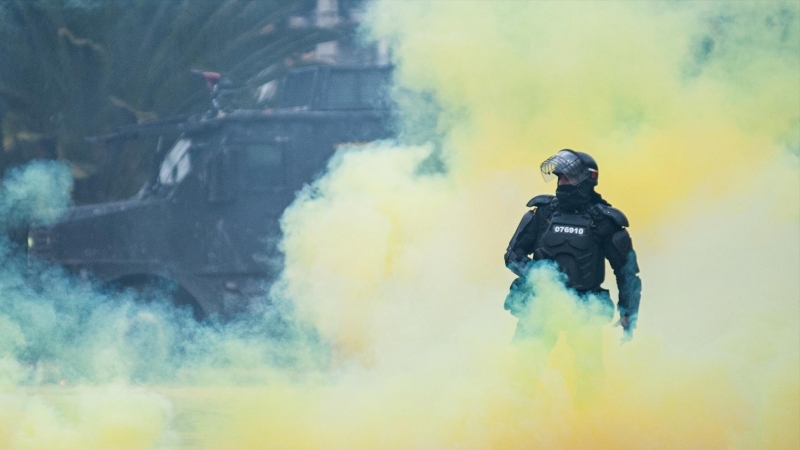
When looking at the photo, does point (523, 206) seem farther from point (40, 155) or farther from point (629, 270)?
point (40, 155)

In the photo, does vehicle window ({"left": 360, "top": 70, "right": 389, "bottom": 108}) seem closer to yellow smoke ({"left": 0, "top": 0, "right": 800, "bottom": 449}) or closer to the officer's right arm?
yellow smoke ({"left": 0, "top": 0, "right": 800, "bottom": 449})

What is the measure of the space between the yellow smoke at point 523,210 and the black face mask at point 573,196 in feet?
2.63

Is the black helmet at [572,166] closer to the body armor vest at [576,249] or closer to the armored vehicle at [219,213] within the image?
the body armor vest at [576,249]

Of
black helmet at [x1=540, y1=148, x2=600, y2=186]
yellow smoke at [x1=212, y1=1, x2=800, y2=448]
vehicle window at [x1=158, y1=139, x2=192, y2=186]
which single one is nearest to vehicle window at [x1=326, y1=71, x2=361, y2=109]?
yellow smoke at [x1=212, y1=1, x2=800, y2=448]

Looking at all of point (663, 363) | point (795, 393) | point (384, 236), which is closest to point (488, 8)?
point (384, 236)

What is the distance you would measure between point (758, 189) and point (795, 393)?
234cm

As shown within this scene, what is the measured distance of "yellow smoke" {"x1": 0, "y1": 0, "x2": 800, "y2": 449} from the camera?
8375 mm

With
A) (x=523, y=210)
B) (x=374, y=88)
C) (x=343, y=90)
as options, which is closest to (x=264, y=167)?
(x=343, y=90)

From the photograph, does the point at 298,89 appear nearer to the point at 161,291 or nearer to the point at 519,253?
the point at 161,291

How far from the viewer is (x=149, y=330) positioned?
1159 centimetres

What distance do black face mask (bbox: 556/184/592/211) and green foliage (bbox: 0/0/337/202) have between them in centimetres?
892

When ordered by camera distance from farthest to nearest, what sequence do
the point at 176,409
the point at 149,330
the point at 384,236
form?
the point at 149,330 < the point at 384,236 < the point at 176,409

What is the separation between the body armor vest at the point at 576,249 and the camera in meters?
7.86

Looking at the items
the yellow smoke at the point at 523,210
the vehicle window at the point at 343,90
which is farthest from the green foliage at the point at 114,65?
the yellow smoke at the point at 523,210
